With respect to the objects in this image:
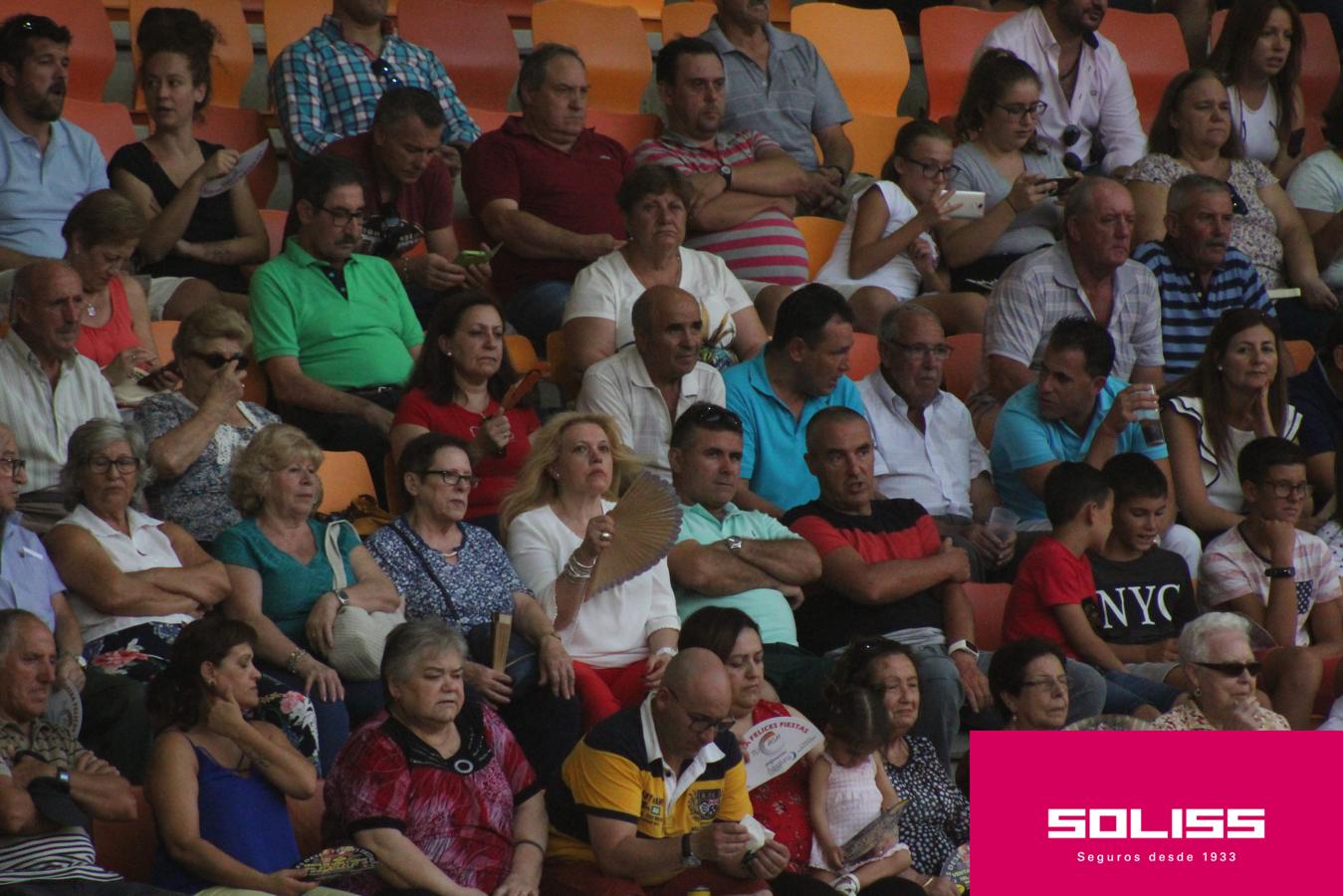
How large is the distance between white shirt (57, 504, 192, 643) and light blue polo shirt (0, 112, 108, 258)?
142cm

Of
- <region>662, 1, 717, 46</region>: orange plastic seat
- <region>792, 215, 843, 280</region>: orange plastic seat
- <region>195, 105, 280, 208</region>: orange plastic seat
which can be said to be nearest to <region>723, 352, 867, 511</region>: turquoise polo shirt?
<region>792, 215, 843, 280</region>: orange plastic seat

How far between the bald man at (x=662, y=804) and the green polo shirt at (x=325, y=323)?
164 cm

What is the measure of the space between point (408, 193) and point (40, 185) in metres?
0.96

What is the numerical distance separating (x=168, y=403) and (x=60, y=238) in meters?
1.07

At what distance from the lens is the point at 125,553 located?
4062 mm

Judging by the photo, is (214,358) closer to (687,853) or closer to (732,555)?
(732,555)

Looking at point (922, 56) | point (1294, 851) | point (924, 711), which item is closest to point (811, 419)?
point (924, 711)

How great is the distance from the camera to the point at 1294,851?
4113mm

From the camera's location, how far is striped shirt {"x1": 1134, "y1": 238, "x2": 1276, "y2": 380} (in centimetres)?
598

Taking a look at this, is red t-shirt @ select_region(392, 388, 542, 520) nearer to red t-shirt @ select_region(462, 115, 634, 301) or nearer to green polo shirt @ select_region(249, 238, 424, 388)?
green polo shirt @ select_region(249, 238, 424, 388)

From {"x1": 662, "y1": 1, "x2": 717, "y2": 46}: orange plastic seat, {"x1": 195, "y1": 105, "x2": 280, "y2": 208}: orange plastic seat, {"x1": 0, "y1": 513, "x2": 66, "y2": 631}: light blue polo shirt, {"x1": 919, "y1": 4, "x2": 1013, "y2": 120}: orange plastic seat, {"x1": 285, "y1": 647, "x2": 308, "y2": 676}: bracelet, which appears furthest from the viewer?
{"x1": 919, "y1": 4, "x2": 1013, "y2": 120}: orange plastic seat

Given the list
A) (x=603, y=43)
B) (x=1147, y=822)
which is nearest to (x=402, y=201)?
(x=603, y=43)

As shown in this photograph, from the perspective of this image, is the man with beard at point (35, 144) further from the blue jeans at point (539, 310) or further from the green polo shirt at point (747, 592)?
the green polo shirt at point (747, 592)

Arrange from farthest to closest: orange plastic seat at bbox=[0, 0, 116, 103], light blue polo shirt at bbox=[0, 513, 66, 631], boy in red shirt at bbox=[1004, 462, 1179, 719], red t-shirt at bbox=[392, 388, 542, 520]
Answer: orange plastic seat at bbox=[0, 0, 116, 103] < red t-shirt at bbox=[392, 388, 542, 520] < boy in red shirt at bbox=[1004, 462, 1179, 719] < light blue polo shirt at bbox=[0, 513, 66, 631]
